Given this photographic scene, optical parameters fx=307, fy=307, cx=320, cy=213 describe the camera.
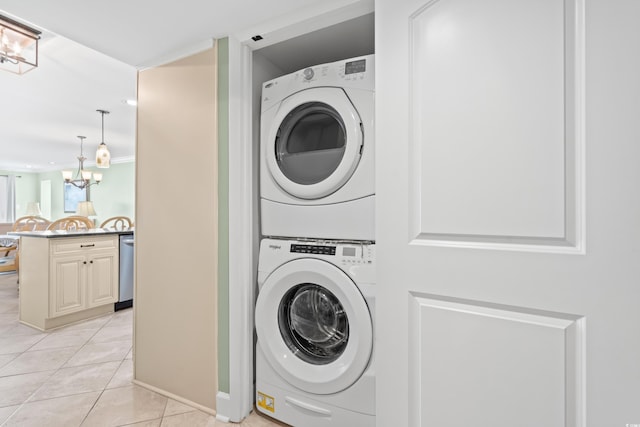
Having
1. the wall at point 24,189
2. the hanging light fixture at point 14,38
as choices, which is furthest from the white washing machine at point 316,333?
the wall at point 24,189

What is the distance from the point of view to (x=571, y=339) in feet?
2.67

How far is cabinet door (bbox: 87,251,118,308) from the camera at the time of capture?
10.1 feet

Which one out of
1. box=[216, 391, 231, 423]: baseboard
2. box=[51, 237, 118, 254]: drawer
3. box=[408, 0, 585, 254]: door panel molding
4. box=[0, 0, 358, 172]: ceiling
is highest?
box=[0, 0, 358, 172]: ceiling

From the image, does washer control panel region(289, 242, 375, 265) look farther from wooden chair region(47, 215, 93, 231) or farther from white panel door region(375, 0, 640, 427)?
wooden chair region(47, 215, 93, 231)

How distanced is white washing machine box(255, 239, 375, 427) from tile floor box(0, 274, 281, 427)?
0.92ft

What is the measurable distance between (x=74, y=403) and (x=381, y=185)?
201 cm

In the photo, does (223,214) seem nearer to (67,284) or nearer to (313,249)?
(313,249)

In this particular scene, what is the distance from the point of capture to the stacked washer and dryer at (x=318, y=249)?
130cm

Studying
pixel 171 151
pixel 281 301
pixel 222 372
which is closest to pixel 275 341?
pixel 281 301

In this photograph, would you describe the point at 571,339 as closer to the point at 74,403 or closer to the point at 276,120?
the point at 276,120

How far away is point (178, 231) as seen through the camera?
1.74 meters

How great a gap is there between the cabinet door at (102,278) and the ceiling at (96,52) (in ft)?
5.62

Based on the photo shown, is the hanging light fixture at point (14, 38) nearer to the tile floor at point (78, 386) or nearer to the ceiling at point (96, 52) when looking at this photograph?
the ceiling at point (96, 52)

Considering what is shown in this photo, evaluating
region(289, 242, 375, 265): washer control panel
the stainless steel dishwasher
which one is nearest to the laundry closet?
region(289, 242, 375, 265): washer control panel
